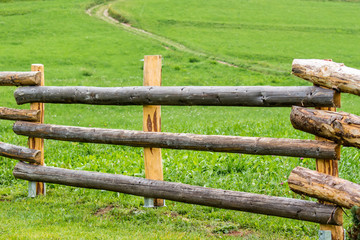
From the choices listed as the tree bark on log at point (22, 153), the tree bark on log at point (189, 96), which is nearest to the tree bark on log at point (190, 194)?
the tree bark on log at point (22, 153)

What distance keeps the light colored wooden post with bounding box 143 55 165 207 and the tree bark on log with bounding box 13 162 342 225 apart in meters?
Result: 0.26

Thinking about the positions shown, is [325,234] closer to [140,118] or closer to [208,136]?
[208,136]

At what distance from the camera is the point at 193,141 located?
6.19 m

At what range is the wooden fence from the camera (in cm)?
516

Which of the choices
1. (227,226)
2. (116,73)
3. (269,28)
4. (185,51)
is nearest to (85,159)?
(227,226)

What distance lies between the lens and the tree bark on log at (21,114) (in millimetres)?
7664

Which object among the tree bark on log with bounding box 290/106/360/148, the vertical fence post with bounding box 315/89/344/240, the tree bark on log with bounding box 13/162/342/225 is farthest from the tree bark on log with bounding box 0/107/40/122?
the vertical fence post with bounding box 315/89/344/240

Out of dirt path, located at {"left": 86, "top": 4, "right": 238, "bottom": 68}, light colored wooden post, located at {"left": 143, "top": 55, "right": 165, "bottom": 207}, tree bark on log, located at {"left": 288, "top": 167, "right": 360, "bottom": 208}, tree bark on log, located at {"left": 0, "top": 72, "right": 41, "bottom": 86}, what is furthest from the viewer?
dirt path, located at {"left": 86, "top": 4, "right": 238, "bottom": 68}

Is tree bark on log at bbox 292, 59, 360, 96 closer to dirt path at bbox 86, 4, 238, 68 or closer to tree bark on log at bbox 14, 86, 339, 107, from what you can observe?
tree bark on log at bbox 14, 86, 339, 107

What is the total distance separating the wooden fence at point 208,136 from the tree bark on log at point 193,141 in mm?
12

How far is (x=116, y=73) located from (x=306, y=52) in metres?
15.5

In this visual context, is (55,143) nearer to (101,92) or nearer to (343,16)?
(101,92)

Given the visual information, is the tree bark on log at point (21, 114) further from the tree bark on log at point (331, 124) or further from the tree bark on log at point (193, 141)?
the tree bark on log at point (331, 124)

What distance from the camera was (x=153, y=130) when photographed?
6.81 m
